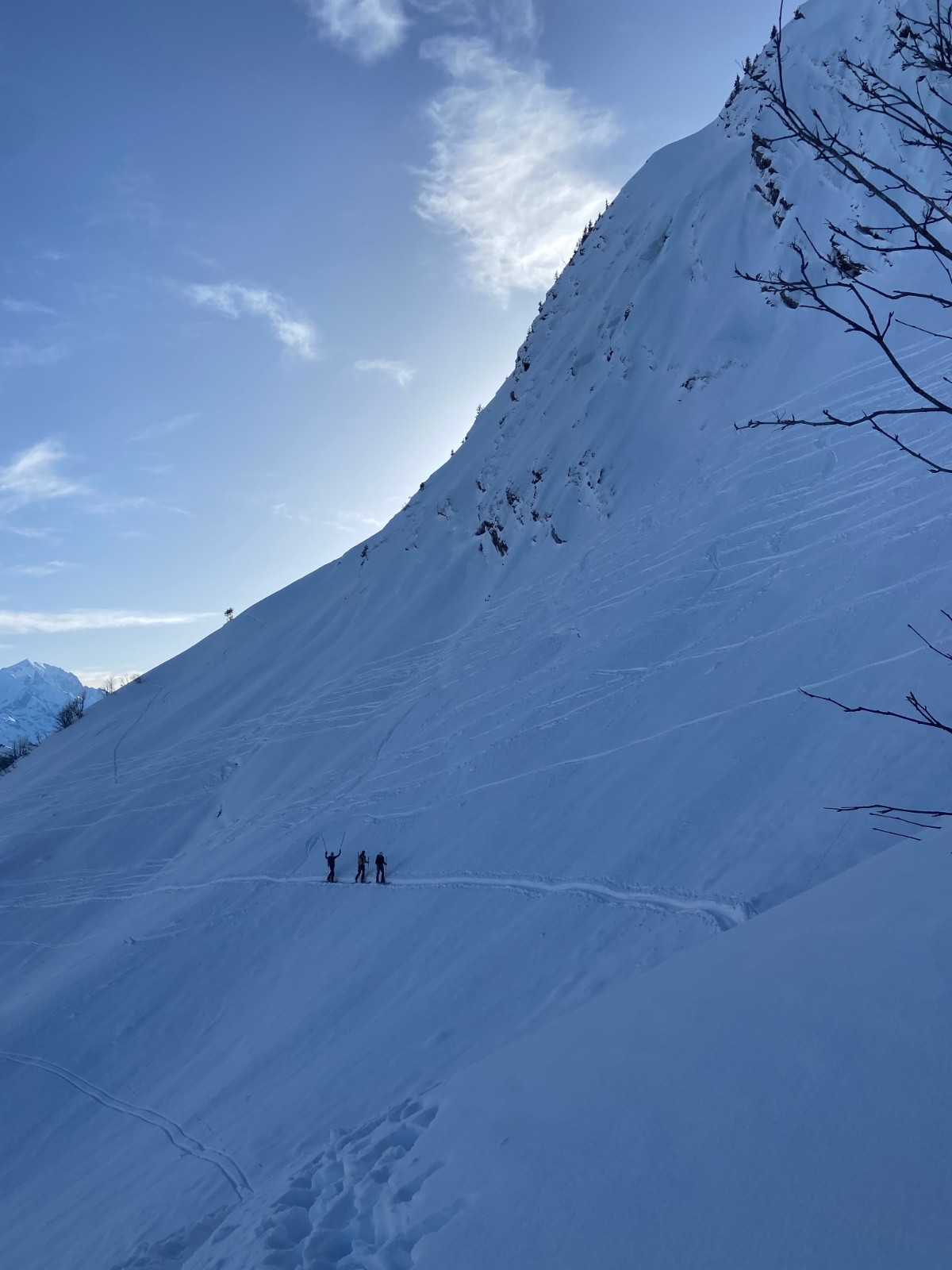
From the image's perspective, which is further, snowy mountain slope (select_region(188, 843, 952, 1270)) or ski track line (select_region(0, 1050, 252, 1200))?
ski track line (select_region(0, 1050, 252, 1200))

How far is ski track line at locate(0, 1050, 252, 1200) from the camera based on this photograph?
27.0 ft

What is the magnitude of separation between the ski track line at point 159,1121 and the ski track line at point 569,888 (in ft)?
14.5

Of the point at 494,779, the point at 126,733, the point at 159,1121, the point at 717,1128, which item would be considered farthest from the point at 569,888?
→ the point at 126,733

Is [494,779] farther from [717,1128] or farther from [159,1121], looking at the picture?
[717,1128]

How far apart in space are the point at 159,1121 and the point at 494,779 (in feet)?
23.5

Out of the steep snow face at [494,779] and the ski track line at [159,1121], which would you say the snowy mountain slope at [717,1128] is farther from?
the ski track line at [159,1121]

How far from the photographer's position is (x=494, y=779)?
15.4 metres

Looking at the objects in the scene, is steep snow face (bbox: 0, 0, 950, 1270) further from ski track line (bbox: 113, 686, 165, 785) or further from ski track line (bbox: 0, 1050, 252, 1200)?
ski track line (bbox: 113, 686, 165, 785)

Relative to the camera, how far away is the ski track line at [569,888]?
8.73 meters

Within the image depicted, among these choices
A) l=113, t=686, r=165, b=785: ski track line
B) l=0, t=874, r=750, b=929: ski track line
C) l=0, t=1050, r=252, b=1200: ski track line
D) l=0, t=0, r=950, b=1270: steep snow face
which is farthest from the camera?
l=113, t=686, r=165, b=785: ski track line

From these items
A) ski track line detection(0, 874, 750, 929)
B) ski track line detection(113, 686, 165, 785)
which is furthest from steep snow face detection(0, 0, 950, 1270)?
ski track line detection(113, 686, 165, 785)

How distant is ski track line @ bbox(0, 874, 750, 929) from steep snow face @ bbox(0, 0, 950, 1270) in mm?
56

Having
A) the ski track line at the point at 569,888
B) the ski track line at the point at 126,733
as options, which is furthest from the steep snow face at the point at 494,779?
the ski track line at the point at 126,733

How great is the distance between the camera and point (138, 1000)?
15273 mm
